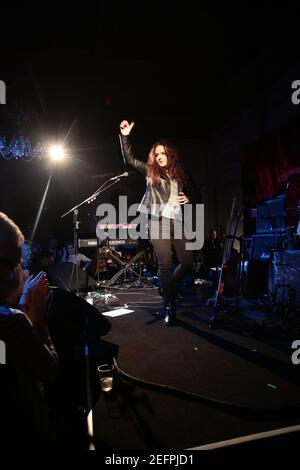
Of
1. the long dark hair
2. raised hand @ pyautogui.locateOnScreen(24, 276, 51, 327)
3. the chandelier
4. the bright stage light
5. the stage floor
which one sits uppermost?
the bright stage light

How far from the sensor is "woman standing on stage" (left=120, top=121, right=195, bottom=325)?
287 centimetres

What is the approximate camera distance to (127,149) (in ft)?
10.0

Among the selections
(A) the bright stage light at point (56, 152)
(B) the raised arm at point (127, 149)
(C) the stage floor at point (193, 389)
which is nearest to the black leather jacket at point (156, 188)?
(B) the raised arm at point (127, 149)

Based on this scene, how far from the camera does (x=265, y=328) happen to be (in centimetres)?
267

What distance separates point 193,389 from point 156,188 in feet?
6.43

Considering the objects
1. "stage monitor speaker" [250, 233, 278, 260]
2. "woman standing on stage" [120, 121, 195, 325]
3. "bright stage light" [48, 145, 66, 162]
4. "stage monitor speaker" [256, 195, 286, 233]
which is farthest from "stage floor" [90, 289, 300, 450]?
"bright stage light" [48, 145, 66, 162]

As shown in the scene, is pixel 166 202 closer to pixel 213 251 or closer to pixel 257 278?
pixel 257 278

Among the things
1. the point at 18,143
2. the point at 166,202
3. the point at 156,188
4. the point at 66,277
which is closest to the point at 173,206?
the point at 166,202

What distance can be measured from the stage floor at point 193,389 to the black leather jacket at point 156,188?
127 cm

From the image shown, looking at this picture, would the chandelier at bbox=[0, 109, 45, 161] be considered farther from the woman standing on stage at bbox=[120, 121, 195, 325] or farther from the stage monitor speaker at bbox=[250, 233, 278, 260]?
the stage monitor speaker at bbox=[250, 233, 278, 260]

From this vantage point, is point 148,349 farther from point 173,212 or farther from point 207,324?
point 173,212

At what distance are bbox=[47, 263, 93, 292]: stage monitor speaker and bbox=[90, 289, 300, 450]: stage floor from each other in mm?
2439

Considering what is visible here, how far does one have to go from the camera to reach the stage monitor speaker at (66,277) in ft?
15.5

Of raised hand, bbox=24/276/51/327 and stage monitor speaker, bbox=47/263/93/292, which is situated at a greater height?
raised hand, bbox=24/276/51/327
